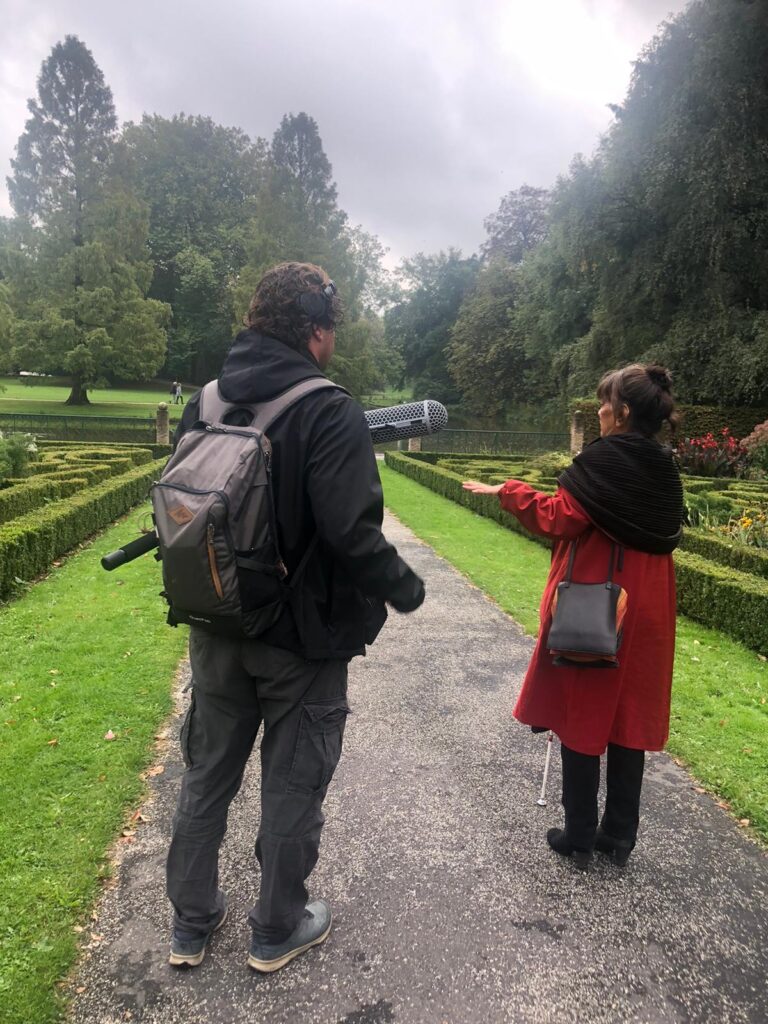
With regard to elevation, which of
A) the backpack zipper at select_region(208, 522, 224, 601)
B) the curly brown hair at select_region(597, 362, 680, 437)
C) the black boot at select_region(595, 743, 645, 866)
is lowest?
the black boot at select_region(595, 743, 645, 866)

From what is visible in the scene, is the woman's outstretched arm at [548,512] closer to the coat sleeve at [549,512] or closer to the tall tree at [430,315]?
the coat sleeve at [549,512]

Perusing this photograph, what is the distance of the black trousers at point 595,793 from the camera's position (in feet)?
8.16

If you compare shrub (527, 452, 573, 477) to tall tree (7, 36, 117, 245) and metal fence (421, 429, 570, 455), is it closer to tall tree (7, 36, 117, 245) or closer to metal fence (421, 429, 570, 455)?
metal fence (421, 429, 570, 455)

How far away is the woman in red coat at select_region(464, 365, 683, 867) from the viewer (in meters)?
2.33

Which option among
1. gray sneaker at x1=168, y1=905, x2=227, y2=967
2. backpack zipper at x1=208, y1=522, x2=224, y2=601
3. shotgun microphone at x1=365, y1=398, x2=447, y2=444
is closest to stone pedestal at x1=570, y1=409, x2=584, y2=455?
shotgun microphone at x1=365, y1=398, x2=447, y2=444

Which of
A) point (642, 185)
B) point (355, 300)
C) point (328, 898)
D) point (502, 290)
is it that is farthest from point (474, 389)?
point (328, 898)

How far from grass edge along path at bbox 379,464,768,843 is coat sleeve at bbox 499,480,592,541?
5.57 feet

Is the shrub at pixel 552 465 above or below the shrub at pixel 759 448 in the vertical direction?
below

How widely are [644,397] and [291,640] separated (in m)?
1.48

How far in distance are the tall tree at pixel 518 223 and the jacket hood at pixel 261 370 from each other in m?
47.1

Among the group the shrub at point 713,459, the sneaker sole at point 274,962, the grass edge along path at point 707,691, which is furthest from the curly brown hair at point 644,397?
the shrub at point 713,459

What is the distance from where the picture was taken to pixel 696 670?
4.87 m

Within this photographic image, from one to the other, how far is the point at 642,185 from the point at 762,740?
23517 mm

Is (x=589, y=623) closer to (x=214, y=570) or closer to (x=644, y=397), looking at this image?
(x=644, y=397)
